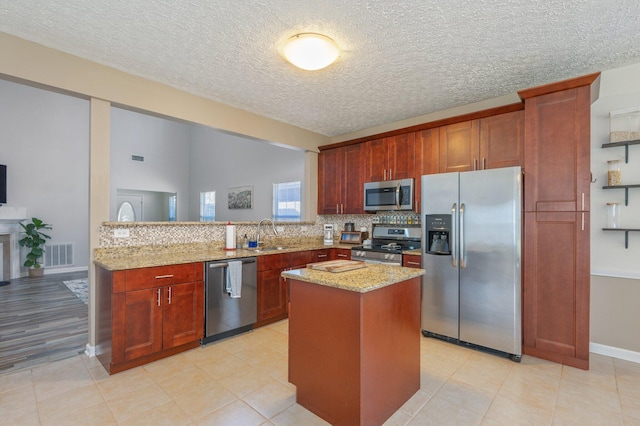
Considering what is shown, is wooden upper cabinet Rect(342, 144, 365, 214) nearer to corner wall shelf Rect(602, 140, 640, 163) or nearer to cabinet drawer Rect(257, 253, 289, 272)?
cabinet drawer Rect(257, 253, 289, 272)

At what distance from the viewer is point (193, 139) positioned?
9469mm

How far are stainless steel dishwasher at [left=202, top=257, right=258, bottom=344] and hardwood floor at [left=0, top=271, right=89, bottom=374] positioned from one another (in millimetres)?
1200

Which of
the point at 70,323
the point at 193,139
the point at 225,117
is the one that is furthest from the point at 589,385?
the point at 193,139

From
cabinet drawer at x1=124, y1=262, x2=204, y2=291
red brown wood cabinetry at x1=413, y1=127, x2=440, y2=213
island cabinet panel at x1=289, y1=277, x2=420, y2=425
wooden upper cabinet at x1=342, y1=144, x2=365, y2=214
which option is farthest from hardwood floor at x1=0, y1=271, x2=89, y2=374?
red brown wood cabinetry at x1=413, y1=127, x2=440, y2=213

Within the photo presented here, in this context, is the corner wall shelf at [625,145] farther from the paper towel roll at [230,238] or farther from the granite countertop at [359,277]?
the paper towel roll at [230,238]

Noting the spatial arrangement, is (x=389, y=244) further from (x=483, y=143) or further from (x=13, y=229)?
(x=13, y=229)

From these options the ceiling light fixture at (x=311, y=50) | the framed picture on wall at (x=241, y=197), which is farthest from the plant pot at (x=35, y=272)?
the ceiling light fixture at (x=311, y=50)

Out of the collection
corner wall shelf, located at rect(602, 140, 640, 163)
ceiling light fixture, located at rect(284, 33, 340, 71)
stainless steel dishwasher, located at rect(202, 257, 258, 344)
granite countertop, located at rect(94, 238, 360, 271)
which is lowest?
stainless steel dishwasher, located at rect(202, 257, 258, 344)

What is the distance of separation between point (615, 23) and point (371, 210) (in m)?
2.89

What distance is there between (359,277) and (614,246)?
260 centimetres

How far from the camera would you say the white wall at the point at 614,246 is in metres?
2.70

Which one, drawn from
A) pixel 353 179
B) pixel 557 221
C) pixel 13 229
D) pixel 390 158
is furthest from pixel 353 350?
pixel 13 229

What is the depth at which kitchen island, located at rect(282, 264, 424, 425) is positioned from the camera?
67.6 inches

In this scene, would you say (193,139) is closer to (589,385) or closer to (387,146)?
Result: (387,146)
